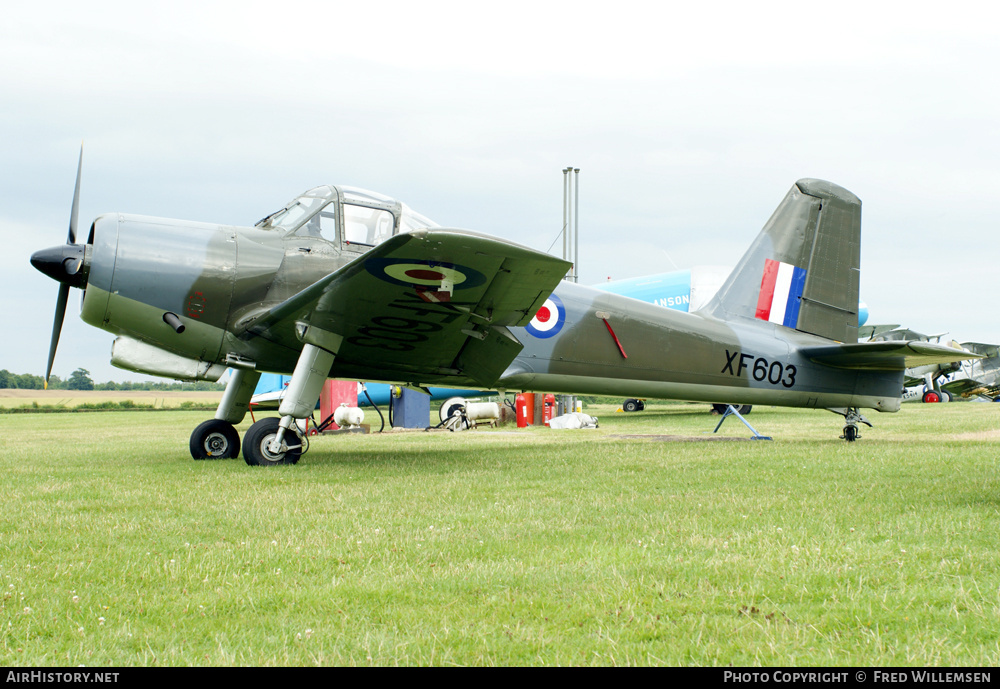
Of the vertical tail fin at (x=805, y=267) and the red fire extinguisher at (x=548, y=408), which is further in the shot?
the red fire extinguisher at (x=548, y=408)

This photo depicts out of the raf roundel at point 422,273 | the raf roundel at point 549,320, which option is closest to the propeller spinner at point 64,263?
the raf roundel at point 422,273

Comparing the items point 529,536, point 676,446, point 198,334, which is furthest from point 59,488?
point 676,446

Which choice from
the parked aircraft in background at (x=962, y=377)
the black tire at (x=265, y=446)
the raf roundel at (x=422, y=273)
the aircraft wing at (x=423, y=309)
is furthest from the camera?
the parked aircraft in background at (x=962, y=377)

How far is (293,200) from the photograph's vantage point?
773 centimetres

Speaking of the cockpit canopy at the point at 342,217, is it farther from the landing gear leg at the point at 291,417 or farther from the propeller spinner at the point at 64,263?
the propeller spinner at the point at 64,263

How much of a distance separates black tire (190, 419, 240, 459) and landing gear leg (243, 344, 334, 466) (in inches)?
52.8

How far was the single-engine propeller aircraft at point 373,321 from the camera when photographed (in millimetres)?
6555

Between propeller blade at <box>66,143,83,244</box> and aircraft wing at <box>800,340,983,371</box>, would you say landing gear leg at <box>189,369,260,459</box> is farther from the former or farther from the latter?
aircraft wing at <box>800,340,983,371</box>

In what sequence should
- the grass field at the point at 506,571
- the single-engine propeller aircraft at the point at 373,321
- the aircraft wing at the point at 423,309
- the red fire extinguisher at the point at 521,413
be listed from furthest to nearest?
the red fire extinguisher at the point at 521,413 < the single-engine propeller aircraft at the point at 373,321 < the aircraft wing at the point at 423,309 < the grass field at the point at 506,571

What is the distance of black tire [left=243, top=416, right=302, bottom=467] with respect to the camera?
6980 mm

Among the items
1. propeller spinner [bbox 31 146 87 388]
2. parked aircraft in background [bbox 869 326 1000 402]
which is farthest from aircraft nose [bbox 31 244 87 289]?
parked aircraft in background [bbox 869 326 1000 402]

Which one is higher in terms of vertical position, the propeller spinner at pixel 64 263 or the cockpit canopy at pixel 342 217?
the cockpit canopy at pixel 342 217

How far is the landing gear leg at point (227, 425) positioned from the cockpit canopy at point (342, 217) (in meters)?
1.87

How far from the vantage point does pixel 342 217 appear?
7.62m
